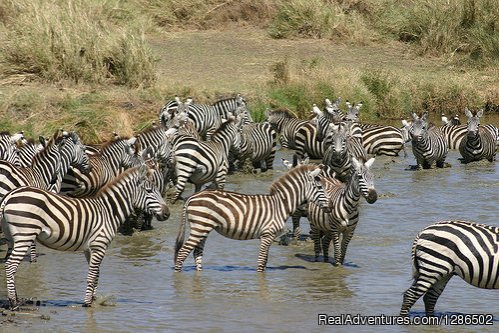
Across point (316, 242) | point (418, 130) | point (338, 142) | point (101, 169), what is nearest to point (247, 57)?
point (418, 130)

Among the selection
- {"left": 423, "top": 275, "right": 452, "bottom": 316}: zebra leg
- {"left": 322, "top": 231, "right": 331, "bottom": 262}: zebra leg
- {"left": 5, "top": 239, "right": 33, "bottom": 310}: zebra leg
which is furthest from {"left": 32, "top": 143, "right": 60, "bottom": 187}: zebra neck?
{"left": 423, "top": 275, "right": 452, "bottom": 316}: zebra leg

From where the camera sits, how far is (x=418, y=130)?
68.0 ft

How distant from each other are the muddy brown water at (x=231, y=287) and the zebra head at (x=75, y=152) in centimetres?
127

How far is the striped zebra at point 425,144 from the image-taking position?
67.2 feet

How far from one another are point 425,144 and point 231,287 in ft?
31.7

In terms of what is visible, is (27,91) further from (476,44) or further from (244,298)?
(476,44)

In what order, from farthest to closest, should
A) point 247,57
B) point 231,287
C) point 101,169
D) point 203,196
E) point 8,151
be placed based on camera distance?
point 247,57 → point 101,169 → point 8,151 → point 203,196 → point 231,287

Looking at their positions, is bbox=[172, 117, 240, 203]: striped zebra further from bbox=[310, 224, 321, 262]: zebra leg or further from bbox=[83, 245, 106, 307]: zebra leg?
bbox=[83, 245, 106, 307]: zebra leg

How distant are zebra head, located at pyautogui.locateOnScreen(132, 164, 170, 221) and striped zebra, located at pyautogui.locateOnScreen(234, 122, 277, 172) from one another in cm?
737

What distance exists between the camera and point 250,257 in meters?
13.4

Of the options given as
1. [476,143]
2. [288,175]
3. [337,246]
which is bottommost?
[476,143]

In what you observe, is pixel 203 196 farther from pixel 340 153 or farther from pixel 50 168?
pixel 340 153

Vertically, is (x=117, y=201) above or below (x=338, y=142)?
above

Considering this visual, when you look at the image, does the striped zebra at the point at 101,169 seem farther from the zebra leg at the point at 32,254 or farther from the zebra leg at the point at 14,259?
the zebra leg at the point at 14,259
